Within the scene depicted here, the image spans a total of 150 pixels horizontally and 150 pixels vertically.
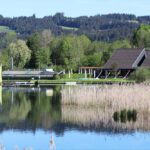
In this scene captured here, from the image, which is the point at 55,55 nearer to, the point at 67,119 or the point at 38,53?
the point at 38,53

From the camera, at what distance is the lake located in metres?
21.1

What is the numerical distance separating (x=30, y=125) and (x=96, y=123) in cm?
283

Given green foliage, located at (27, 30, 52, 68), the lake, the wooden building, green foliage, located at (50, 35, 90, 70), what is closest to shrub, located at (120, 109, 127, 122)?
the lake

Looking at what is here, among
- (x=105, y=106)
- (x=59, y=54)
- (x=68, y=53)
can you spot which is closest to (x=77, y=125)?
(x=105, y=106)

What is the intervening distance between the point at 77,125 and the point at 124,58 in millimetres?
55646

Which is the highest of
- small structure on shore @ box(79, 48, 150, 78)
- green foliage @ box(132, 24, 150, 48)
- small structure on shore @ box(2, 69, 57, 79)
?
green foliage @ box(132, 24, 150, 48)

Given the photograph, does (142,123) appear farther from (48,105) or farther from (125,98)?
(48,105)

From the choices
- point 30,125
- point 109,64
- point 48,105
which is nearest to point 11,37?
point 109,64

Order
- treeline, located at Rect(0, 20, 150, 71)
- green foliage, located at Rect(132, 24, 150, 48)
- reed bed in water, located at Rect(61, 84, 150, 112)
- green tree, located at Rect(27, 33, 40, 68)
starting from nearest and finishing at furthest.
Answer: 1. reed bed in water, located at Rect(61, 84, 150, 112)
2. treeline, located at Rect(0, 20, 150, 71)
3. green foliage, located at Rect(132, 24, 150, 48)
4. green tree, located at Rect(27, 33, 40, 68)

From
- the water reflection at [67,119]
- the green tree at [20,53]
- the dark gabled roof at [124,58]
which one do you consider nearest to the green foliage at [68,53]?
the green tree at [20,53]

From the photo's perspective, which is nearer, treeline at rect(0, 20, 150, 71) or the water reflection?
the water reflection

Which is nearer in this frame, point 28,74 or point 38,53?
point 28,74

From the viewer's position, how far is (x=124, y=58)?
80688 millimetres

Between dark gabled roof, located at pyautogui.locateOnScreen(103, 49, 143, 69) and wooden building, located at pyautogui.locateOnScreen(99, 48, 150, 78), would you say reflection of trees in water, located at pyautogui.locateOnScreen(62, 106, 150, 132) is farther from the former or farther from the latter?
dark gabled roof, located at pyautogui.locateOnScreen(103, 49, 143, 69)
